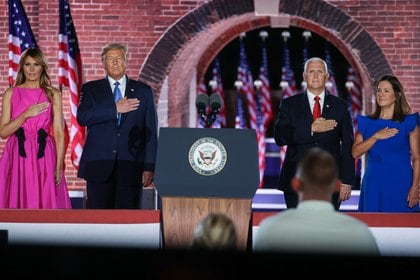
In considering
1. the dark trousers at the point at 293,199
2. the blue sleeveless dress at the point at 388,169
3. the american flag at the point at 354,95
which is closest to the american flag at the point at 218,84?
the american flag at the point at 354,95

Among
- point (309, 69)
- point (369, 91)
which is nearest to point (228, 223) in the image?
point (309, 69)

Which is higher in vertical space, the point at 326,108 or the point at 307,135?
the point at 326,108

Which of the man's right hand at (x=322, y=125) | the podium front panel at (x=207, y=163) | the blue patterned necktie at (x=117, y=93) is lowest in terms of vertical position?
the podium front panel at (x=207, y=163)

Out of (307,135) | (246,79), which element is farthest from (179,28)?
(246,79)

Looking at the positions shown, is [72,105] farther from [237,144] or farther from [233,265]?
[233,265]

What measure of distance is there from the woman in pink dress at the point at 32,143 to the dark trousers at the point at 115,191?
1.08 ft

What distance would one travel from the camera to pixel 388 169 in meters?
5.95

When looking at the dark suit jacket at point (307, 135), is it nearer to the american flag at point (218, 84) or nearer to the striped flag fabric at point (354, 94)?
the american flag at point (218, 84)

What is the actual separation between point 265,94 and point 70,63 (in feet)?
20.7

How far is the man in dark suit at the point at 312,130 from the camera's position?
5.55 metres

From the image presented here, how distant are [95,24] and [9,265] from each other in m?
7.58

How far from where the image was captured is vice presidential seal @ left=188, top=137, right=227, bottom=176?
14.6 feet

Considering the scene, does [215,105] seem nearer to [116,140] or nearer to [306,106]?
[306,106]

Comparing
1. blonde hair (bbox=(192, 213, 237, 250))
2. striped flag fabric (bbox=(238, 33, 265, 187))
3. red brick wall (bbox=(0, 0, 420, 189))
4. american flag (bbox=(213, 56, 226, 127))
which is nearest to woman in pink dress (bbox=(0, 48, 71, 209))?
blonde hair (bbox=(192, 213, 237, 250))
